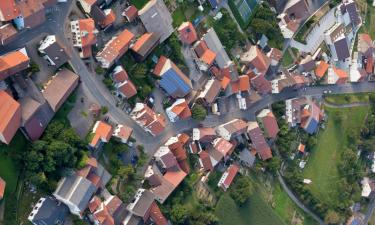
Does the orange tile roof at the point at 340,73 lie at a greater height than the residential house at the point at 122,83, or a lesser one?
lesser

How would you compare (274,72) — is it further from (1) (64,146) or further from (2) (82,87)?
(1) (64,146)

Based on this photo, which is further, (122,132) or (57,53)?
(122,132)

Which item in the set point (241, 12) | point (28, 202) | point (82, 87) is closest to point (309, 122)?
point (241, 12)

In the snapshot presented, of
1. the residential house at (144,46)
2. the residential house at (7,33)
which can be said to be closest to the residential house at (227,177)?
the residential house at (144,46)

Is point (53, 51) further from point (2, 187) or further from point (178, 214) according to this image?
point (178, 214)

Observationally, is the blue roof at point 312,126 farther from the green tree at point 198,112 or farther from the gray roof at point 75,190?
the gray roof at point 75,190

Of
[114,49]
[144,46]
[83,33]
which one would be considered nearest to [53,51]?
[83,33]
